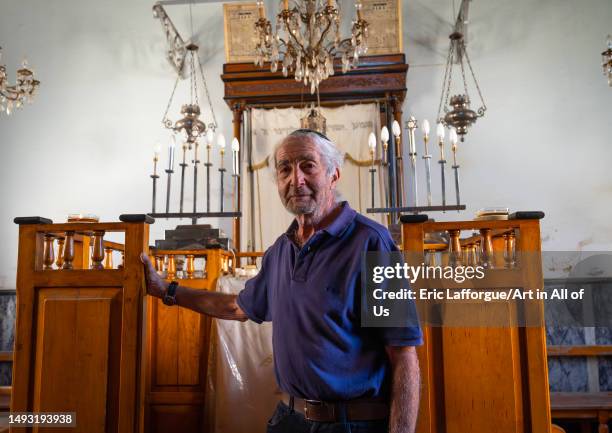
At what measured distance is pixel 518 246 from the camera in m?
2.27

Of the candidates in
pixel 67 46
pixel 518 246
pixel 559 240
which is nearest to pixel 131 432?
pixel 518 246

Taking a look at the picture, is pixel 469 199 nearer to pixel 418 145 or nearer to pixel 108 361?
pixel 418 145

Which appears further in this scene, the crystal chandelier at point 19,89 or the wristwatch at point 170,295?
the crystal chandelier at point 19,89

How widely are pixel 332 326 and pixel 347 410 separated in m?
0.25

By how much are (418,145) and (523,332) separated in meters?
4.11

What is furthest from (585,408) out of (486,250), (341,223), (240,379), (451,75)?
(451,75)

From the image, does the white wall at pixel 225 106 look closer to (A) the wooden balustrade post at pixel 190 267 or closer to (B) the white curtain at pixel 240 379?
(A) the wooden balustrade post at pixel 190 267

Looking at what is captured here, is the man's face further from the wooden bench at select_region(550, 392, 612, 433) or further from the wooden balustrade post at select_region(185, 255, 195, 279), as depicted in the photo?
the wooden bench at select_region(550, 392, 612, 433)

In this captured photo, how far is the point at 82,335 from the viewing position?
225cm

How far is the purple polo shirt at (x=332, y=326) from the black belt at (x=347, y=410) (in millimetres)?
18

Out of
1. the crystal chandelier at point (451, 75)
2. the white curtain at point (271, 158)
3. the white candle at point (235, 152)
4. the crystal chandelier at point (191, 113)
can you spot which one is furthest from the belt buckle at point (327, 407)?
the crystal chandelier at point (451, 75)

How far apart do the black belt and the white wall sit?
475cm

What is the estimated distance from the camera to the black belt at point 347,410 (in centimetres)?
146

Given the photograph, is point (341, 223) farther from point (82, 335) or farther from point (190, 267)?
point (190, 267)
